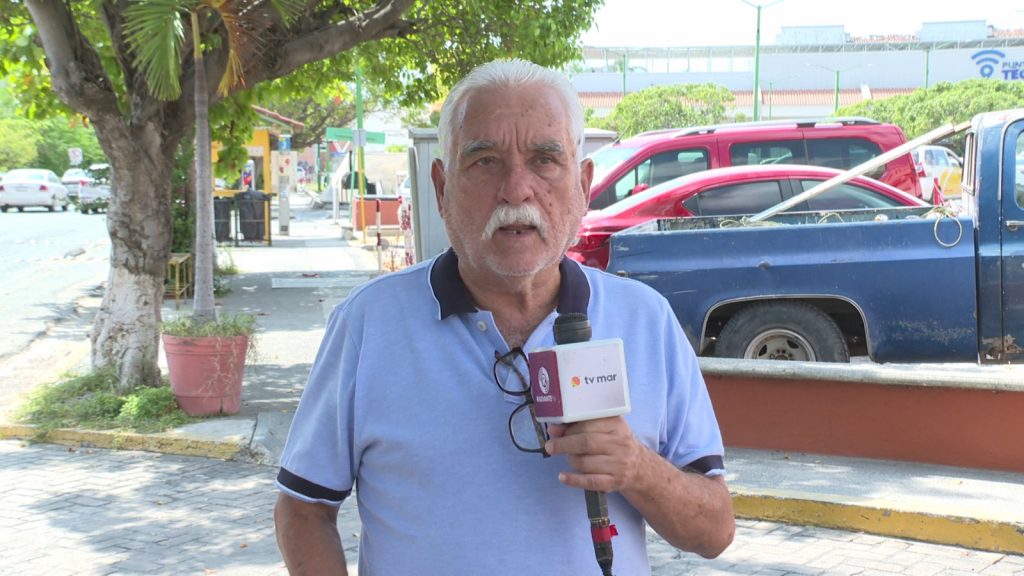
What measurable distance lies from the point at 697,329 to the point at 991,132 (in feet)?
8.22

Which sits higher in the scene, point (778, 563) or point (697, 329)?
point (697, 329)

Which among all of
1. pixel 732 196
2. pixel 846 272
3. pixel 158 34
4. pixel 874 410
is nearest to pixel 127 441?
pixel 158 34

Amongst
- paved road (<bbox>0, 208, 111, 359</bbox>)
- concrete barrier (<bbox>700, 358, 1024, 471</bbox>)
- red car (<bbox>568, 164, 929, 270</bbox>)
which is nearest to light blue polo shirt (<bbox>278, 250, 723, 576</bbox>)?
concrete barrier (<bbox>700, 358, 1024, 471</bbox>)

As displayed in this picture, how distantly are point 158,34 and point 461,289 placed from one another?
22.1 feet

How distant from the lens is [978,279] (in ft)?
26.7

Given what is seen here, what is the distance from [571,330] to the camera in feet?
6.64

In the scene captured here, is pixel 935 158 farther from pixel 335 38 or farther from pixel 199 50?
pixel 199 50

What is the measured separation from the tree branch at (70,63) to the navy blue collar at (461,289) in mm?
7392

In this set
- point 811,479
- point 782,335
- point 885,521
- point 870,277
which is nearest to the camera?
point 885,521

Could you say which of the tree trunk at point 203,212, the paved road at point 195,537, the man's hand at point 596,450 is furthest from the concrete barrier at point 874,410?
the man's hand at point 596,450

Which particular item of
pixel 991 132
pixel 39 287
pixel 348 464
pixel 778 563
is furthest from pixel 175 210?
pixel 348 464

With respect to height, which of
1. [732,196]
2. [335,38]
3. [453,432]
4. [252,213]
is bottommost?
[453,432]

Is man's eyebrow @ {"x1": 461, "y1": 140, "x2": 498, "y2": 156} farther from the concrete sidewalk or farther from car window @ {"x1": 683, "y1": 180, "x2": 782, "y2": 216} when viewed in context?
car window @ {"x1": 683, "y1": 180, "x2": 782, "y2": 216}

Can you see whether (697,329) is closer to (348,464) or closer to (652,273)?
(652,273)
